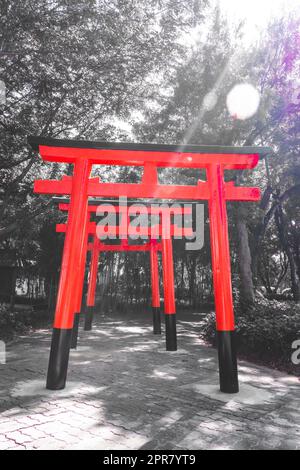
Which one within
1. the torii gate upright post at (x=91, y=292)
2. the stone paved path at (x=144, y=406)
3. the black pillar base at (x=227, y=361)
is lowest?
the stone paved path at (x=144, y=406)

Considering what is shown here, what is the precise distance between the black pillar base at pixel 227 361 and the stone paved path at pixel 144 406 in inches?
5.8

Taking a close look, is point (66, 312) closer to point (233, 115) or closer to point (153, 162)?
point (153, 162)

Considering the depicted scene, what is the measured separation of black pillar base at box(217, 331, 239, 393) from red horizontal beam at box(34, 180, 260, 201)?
77.9 inches

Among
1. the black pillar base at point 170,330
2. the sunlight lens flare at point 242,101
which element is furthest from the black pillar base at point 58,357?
the sunlight lens flare at point 242,101

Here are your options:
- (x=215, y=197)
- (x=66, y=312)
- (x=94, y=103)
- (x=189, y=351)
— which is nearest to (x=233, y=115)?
(x=94, y=103)

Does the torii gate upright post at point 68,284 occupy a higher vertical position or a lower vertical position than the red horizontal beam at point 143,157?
lower

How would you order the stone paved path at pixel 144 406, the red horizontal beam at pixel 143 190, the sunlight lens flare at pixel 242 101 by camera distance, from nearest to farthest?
the stone paved path at pixel 144 406 < the red horizontal beam at pixel 143 190 < the sunlight lens flare at pixel 242 101

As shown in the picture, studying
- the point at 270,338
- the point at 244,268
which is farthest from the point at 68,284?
the point at 244,268

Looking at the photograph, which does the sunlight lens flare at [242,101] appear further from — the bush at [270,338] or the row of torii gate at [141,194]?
the bush at [270,338]

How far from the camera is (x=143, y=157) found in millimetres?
4973

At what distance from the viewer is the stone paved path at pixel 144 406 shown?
3264 millimetres
